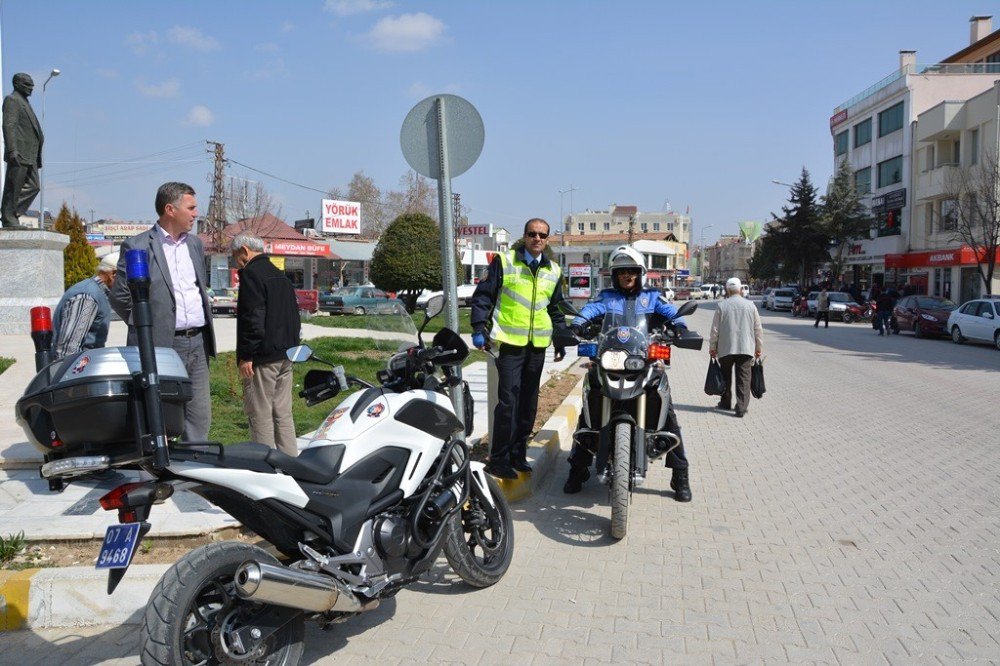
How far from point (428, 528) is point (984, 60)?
59.3 m

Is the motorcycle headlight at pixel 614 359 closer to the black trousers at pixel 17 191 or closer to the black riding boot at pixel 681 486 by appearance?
the black riding boot at pixel 681 486

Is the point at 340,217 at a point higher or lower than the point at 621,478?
higher

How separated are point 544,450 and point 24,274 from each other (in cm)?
1268

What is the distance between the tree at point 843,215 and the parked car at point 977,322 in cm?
3164

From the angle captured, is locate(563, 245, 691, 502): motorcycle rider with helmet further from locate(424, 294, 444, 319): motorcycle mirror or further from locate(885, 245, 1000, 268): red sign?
locate(885, 245, 1000, 268): red sign

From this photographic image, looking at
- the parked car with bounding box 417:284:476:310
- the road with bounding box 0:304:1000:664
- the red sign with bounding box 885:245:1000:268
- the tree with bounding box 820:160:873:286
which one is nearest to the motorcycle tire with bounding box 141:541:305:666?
the road with bounding box 0:304:1000:664

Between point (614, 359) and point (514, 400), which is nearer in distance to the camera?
point (614, 359)

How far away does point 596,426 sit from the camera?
5.72 meters

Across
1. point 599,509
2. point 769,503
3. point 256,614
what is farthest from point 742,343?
point 256,614

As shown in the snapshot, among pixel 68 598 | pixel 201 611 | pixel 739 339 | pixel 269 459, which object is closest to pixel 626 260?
pixel 269 459

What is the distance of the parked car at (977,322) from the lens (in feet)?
72.3

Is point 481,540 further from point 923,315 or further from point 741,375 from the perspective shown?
point 923,315

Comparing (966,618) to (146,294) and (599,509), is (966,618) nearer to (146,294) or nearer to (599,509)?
(599,509)

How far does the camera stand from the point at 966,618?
3.94 metres
